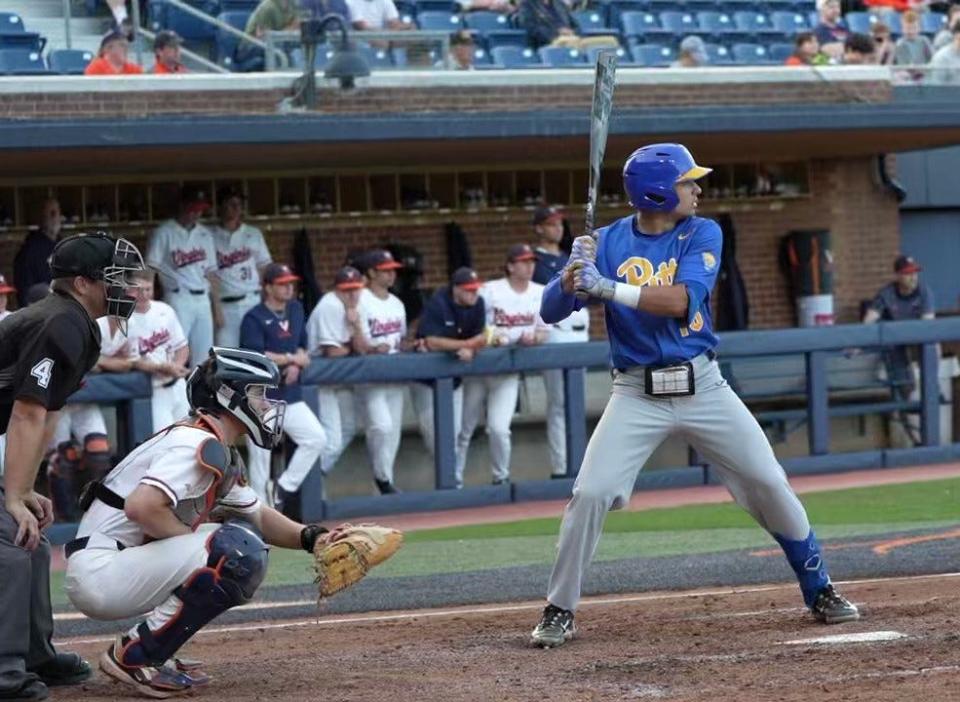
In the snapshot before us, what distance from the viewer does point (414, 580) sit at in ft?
27.6

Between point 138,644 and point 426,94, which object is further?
point 426,94

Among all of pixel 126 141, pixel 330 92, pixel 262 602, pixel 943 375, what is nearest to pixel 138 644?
pixel 262 602

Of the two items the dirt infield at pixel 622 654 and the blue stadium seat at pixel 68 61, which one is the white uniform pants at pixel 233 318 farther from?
the dirt infield at pixel 622 654

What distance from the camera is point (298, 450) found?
11.3m

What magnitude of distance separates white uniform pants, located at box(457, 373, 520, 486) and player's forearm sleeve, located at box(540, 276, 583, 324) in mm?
6014

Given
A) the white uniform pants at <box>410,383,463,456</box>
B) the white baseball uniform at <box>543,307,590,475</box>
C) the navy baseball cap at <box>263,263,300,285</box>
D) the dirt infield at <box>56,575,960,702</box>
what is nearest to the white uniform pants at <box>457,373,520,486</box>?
the white uniform pants at <box>410,383,463,456</box>

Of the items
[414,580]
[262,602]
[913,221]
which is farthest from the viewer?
[913,221]

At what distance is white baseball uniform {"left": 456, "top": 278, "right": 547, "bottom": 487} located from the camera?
12.3 m

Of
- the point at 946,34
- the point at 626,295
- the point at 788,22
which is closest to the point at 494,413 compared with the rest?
the point at 626,295

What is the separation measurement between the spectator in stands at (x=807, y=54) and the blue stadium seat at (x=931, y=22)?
2.66 meters

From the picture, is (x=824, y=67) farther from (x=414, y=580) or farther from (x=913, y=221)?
(x=414, y=580)

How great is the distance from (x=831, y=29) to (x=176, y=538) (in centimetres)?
1246

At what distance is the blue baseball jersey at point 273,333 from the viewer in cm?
1141

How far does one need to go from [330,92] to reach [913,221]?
22.1 ft
